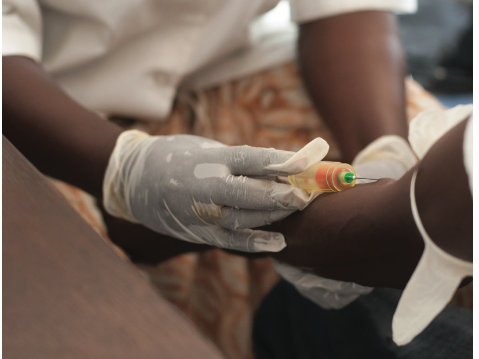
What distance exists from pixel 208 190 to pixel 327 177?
0.12 metres

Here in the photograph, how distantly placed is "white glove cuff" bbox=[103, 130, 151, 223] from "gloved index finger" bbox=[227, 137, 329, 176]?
15 cm

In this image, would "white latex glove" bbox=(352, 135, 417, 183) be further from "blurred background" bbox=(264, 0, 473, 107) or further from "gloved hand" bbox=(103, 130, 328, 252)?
"blurred background" bbox=(264, 0, 473, 107)

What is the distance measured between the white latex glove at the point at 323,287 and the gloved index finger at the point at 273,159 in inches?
5.2

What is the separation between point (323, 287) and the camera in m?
0.49

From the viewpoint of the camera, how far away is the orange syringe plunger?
0.40 meters

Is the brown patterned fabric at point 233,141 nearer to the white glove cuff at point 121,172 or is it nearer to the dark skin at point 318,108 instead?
the dark skin at point 318,108

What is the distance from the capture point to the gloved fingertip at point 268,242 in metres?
0.45

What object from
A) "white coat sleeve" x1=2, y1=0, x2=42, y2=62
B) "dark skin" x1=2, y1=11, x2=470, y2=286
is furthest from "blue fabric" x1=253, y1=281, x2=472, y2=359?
"white coat sleeve" x1=2, y1=0, x2=42, y2=62

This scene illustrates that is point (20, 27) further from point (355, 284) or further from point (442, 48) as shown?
point (442, 48)

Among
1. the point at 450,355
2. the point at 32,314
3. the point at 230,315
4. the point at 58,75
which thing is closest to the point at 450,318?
the point at 450,355

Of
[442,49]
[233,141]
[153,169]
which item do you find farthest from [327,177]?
[442,49]

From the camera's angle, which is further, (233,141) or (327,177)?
(233,141)

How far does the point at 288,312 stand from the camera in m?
0.64

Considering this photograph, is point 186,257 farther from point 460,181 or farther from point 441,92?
point 441,92
